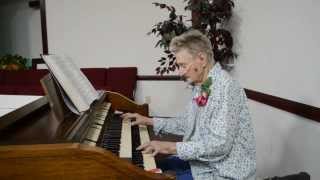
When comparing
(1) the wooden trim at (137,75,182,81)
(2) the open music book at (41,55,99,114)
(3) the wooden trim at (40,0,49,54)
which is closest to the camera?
(2) the open music book at (41,55,99,114)

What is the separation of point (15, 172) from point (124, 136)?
0.73m

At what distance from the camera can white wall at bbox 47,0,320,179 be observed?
2285 millimetres

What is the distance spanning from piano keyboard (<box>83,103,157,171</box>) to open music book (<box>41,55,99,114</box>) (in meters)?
0.11

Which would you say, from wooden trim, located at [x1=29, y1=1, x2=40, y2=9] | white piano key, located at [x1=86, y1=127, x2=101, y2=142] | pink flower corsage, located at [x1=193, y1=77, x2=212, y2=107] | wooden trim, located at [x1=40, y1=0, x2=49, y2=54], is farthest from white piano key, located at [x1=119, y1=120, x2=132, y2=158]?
wooden trim, located at [x1=29, y1=1, x2=40, y2=9]

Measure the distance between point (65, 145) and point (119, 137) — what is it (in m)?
0.63

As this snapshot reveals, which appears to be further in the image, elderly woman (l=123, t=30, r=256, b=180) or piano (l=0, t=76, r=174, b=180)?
elderly woman (l=123, t=30, r=256, b=180)

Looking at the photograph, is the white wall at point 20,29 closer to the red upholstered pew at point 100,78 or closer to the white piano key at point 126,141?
the red upholstered pew at point 100,78

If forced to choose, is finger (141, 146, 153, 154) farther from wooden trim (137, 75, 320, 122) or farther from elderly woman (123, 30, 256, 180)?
wooden trim (137, 75, 320, 122)

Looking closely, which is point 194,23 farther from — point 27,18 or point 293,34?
point 27,18

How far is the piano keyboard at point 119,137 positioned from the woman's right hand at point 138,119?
0.03 meters

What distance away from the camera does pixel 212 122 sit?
1.59 m

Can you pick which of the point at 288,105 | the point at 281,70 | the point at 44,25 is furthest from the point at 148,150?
the point at 44,25

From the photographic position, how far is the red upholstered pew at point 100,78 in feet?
15.8

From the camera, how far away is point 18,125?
1.50m
